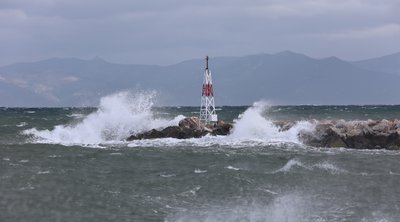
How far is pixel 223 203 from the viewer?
72.8ft

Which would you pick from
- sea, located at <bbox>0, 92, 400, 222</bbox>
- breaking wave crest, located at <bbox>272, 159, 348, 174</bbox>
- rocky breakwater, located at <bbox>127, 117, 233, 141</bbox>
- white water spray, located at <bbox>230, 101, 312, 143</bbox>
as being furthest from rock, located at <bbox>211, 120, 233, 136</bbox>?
breaking wave crest, located at <bbox>272, 159, 348, 174</bbox>

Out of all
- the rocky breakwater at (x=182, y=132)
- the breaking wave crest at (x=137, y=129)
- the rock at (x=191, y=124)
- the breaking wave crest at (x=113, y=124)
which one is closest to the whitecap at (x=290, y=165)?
the breaking wave crest at (x=137, y=129)

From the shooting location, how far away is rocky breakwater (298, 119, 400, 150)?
136 ft

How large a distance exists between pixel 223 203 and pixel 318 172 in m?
7.81

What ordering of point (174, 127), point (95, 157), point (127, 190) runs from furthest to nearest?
point (174, 127), point (95, 157), point (127, 190)

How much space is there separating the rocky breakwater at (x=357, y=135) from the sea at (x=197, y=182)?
155 centimetres

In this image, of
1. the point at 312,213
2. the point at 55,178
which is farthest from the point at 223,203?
the point at 55,178

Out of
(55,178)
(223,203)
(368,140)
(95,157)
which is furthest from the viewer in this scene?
(368,140)

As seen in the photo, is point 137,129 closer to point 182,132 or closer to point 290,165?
point 182,132

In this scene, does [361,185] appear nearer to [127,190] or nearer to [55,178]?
[127,190]

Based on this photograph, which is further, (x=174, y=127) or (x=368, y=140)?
(x=174, y=127)

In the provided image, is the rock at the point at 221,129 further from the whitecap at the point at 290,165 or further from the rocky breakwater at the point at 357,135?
the whitecap at the point at 290,165

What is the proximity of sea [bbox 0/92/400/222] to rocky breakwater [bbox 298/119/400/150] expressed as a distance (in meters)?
1.55

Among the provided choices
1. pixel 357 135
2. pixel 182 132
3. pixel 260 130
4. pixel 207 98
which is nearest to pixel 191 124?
pixel 182 132
